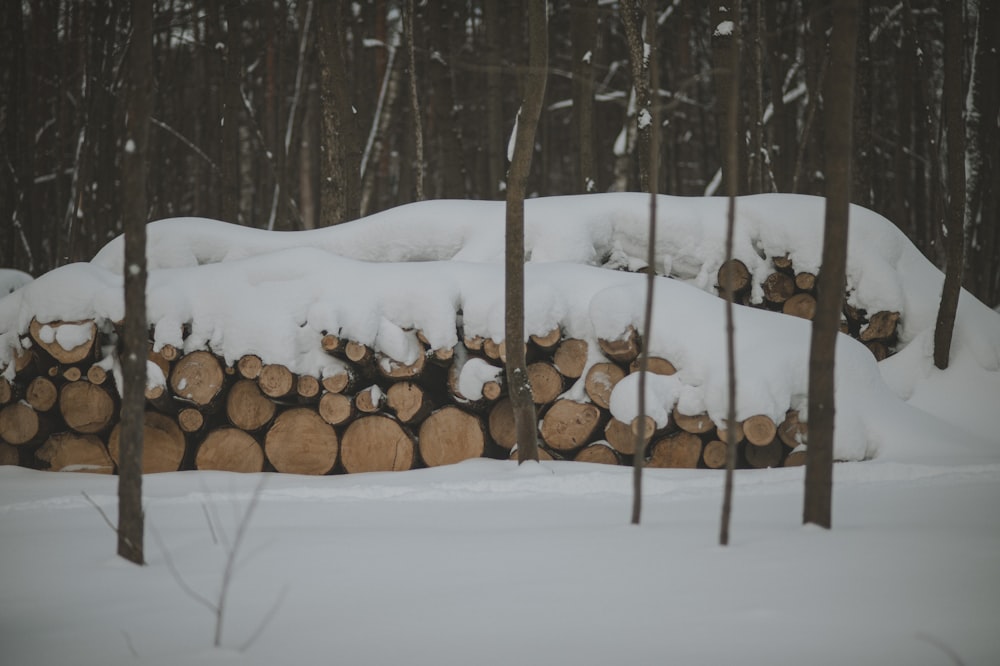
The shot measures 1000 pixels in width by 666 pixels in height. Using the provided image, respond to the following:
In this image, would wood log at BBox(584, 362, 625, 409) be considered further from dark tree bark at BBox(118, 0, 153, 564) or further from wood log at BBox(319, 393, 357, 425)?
dark tree bark at BBox(118, 0, 153, 564)

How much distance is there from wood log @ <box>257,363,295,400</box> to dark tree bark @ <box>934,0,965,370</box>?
197 inches

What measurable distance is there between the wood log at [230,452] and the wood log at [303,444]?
0.11m

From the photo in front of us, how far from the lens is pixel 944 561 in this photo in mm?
2568

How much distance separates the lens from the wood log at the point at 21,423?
5348 mm

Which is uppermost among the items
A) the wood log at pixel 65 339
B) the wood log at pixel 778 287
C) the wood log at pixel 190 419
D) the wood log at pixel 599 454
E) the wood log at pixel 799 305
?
the wood log at pixel 778 287

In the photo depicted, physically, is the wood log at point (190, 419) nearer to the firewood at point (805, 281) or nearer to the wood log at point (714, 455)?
the wood log at point (714, 455)

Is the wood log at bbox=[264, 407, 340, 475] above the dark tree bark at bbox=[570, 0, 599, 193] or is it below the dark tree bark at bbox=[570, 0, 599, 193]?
below

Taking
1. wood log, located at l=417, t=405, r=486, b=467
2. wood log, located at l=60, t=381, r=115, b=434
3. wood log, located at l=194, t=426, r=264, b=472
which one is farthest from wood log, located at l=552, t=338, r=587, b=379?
wood log, located at l=60, t=381, r=115, b=434

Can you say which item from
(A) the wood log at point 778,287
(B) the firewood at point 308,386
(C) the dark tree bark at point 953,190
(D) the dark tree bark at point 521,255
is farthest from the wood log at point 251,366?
(C) the dark tree bark at point 953,190

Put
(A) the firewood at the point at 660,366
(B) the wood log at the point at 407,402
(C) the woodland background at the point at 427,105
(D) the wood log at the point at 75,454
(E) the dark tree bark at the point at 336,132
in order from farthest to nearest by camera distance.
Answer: (C) the woodland background at the point at 427,105 < (E) the dark tree bark at the point at 336,132 < (D) the wood log at the point at 75,454 < (B) the wood log at the point at 407,402 < (A) the firewood at the point at 660,366

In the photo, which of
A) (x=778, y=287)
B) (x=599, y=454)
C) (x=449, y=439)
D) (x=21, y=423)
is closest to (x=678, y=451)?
(x=599, y=454)

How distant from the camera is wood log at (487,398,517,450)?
538 centimetres

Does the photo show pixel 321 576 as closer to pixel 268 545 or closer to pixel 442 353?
pixel 268 545

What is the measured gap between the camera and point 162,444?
540cm
